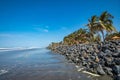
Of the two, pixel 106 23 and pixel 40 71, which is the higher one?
pixel 106 23

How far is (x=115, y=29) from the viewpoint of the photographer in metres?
37.2

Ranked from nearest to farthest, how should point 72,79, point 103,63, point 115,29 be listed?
point 72,79 → point 103,63 → point 115,29

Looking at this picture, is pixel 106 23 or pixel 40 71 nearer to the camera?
pixel 40 71

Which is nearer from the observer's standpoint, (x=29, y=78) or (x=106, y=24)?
(x=29, y=78)

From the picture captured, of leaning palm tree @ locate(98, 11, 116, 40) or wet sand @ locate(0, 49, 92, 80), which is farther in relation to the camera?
leaning palm tree @ locate(98, 11, 116, 40)

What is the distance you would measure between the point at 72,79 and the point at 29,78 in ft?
11.2

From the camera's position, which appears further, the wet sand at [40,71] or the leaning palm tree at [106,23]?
the leaning palm tree at [106,23]

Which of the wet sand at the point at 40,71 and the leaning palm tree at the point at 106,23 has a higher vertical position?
the leaning palm tree at the point at 106,23

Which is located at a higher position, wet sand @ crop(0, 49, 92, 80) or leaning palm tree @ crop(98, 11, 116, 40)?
leaning palm tree @ crop(98, 11, 116, 40)

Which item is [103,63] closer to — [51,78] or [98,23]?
[51,78]

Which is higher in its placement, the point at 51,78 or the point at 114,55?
the point at 114,55

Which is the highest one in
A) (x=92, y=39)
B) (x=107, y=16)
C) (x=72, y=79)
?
(x=107, y=16)

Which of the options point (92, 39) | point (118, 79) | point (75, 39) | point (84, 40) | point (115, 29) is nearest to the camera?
point (118, 79)

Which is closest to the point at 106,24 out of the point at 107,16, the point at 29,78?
the point at 107,16
